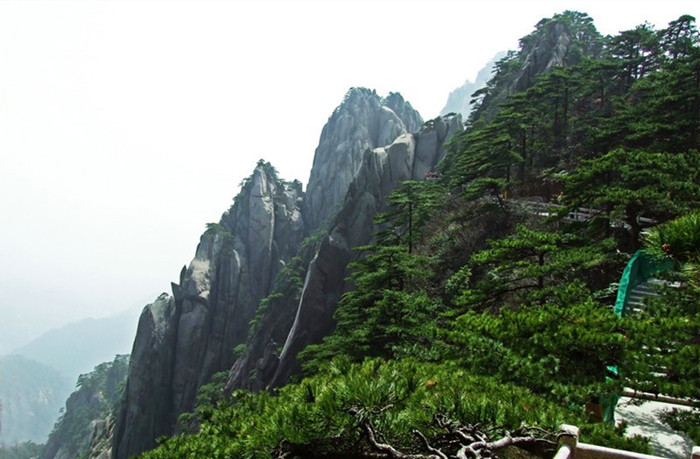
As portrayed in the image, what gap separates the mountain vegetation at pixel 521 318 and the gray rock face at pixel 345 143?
96.8 ft

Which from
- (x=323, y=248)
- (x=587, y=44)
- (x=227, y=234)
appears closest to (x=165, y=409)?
(x=227, y=234)

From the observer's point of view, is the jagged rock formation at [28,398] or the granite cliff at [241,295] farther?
the jagged rock formation at [28,398]

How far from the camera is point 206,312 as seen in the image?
43.9m

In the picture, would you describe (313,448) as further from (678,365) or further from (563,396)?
(678,365)

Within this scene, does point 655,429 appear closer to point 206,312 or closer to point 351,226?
point 351,226

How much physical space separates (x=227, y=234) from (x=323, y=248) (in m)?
17.1

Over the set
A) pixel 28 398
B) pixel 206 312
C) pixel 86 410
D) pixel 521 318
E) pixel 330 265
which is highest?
pixel 330 265

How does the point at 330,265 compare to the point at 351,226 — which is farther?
the point at 351,226

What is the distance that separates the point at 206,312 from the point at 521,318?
41631mm

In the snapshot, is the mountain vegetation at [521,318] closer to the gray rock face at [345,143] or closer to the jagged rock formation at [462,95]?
the gray rock face at [345,143]

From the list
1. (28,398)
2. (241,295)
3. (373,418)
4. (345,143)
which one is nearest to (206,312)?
(241,295)

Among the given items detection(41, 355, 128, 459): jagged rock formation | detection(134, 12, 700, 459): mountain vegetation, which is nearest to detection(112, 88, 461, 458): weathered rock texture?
detection(134, 12, 700, 459): mountain vegetation

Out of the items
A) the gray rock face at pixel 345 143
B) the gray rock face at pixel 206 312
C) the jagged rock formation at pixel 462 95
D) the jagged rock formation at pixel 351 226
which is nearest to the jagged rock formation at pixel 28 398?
the gray rock face at pixel 206 312

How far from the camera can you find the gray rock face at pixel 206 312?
39500mm
